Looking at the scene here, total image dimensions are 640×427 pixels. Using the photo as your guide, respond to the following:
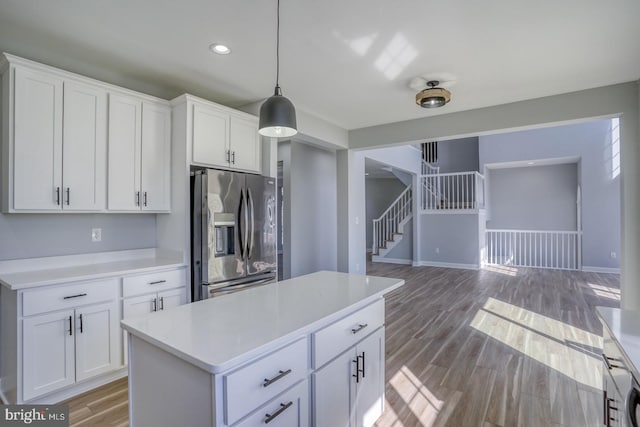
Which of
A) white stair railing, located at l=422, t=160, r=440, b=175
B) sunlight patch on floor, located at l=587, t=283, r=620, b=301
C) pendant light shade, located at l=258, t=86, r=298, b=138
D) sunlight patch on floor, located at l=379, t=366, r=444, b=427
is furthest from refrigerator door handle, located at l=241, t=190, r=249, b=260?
white stair railing, located at l=422, t=160, r=440, b=175

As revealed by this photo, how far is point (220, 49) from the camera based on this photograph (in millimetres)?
2639

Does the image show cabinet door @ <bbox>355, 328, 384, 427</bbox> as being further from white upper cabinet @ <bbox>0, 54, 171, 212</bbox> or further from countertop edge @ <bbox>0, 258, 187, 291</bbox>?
white upper cabinet @ <bbox>0, 54, 171, 212</bbox>

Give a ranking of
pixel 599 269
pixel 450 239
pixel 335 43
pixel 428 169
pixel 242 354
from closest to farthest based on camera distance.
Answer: pixel 242 354
pixel 335 43
pixel 599 269
pixel 450 239
pixel 428 169

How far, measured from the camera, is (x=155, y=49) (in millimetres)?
2619

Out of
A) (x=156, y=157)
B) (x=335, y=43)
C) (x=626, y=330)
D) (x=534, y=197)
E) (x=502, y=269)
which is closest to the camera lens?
(x=626, y=330)

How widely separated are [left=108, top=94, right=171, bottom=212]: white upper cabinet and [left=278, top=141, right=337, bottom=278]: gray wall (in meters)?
2.23

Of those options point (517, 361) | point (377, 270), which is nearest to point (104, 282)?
point (517, 361)

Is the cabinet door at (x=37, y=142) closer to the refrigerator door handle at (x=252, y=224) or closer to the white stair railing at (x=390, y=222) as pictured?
the refrigerator door handle at (x=252, y=224)

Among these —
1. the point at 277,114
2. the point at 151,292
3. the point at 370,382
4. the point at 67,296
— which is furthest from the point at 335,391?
the point at 67,296

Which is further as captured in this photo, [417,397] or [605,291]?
[605,291]

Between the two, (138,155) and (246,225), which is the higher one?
(138,155)

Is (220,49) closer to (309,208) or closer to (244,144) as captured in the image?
(244,144)

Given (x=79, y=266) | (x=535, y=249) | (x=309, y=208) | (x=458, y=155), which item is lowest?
(x=535, y=249)

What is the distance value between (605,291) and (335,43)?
6.15 m
